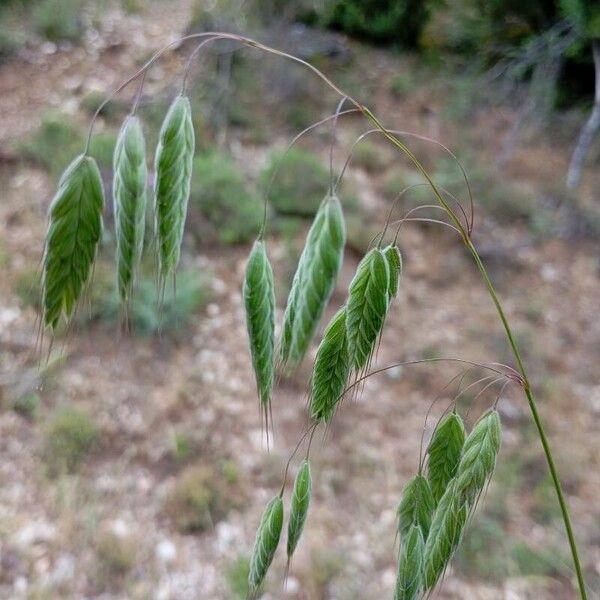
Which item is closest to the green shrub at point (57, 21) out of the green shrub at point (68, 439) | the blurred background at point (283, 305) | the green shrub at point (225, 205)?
the blurred background at point (283, 305)

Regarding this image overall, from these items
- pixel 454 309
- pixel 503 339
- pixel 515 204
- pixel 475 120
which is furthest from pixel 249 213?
pixel 475 120

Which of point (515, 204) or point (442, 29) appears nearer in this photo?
point (515, 204)

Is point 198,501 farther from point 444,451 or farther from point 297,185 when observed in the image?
point 297,185

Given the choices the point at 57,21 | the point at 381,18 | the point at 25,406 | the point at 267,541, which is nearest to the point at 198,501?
the point at 25,406

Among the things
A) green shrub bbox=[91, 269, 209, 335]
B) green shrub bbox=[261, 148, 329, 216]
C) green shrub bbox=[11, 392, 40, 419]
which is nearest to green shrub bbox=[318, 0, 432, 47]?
green shrub bbox=[261, 148, 329, 216]

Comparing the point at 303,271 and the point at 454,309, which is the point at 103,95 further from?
the point at 303,271

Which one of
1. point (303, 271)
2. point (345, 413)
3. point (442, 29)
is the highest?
point (303, 271)
